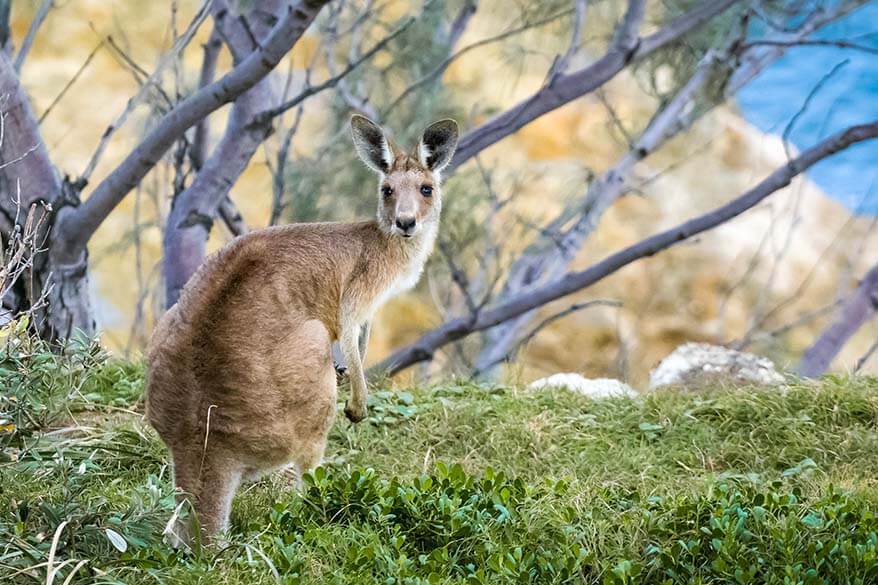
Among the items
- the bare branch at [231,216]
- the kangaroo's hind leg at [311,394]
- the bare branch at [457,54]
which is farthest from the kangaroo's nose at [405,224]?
the bare branch at [231,216]

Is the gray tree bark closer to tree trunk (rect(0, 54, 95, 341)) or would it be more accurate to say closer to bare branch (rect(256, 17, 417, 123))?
tree trunk (rect(0, 54, 95, 341))

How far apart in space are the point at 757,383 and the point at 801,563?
6.95ft

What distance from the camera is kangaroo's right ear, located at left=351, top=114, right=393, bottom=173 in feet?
14.3

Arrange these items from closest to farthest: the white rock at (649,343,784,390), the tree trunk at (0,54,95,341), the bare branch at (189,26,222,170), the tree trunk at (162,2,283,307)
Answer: the white rock at (649,343,784,390), the tree trunk at (0,54,95,341), the tree trunk at (162,2,283,307), the bare branch at (189,26,222,170)

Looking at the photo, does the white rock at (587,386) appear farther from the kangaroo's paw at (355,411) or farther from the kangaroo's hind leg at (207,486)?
the kangaroo's hind leg at (207,486)

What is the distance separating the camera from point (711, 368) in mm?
5508

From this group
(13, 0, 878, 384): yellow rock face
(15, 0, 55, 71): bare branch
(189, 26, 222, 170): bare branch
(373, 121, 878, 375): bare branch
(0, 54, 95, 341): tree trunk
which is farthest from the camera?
(13, 0, 878, 384): yellow rock face

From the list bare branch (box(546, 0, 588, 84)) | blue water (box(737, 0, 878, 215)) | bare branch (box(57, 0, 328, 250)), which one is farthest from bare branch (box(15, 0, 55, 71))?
blue water (box(737, 0, 878, 215))

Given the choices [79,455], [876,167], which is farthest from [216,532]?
[876,167]

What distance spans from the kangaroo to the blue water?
6.69 meters

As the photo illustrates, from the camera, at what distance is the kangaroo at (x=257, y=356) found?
135 inches

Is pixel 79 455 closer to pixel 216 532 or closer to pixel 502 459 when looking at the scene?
pixel 216 532

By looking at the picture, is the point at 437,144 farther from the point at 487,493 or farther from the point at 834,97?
the point at 834,97

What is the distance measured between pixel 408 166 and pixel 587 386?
1.53m
